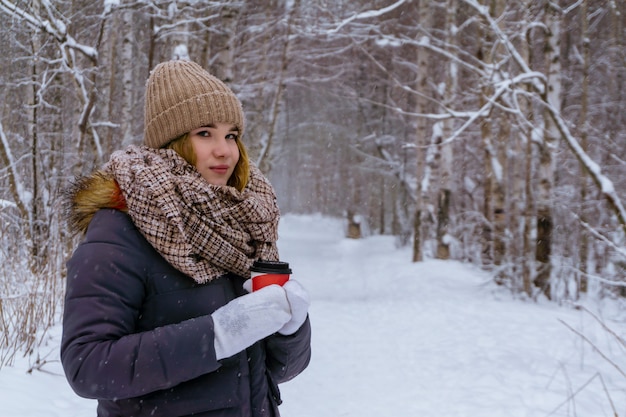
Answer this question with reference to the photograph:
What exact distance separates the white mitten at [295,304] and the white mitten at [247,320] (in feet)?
0.12

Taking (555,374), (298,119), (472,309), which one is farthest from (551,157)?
(298,119)

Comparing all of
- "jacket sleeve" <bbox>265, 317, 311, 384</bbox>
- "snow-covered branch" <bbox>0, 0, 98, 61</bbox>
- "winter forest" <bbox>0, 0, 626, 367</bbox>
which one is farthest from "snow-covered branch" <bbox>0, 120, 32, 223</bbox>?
"jacket sleeve" <bbox>265, 317, 311, 384</bbox>

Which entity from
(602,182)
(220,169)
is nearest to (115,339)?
(220,169)

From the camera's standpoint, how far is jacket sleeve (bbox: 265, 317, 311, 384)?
167cm

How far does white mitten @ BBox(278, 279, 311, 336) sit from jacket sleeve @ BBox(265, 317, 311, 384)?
7cm

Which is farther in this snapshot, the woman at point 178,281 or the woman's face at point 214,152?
the woman's face at point 214,152

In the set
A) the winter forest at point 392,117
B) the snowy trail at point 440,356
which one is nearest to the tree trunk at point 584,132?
the winter forest at point 392,117

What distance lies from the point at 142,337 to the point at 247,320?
0.88 ft

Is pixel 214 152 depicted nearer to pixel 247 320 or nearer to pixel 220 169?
pixel 220 169

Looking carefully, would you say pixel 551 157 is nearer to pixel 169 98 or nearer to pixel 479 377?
pixel 479 377

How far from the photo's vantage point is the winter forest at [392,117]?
578cm

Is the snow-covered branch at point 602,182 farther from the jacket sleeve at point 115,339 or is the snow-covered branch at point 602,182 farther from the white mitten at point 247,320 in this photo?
the jacket sleeve at point 115,339

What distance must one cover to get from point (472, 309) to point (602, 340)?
2294 mm

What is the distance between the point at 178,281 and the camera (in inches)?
59.8
